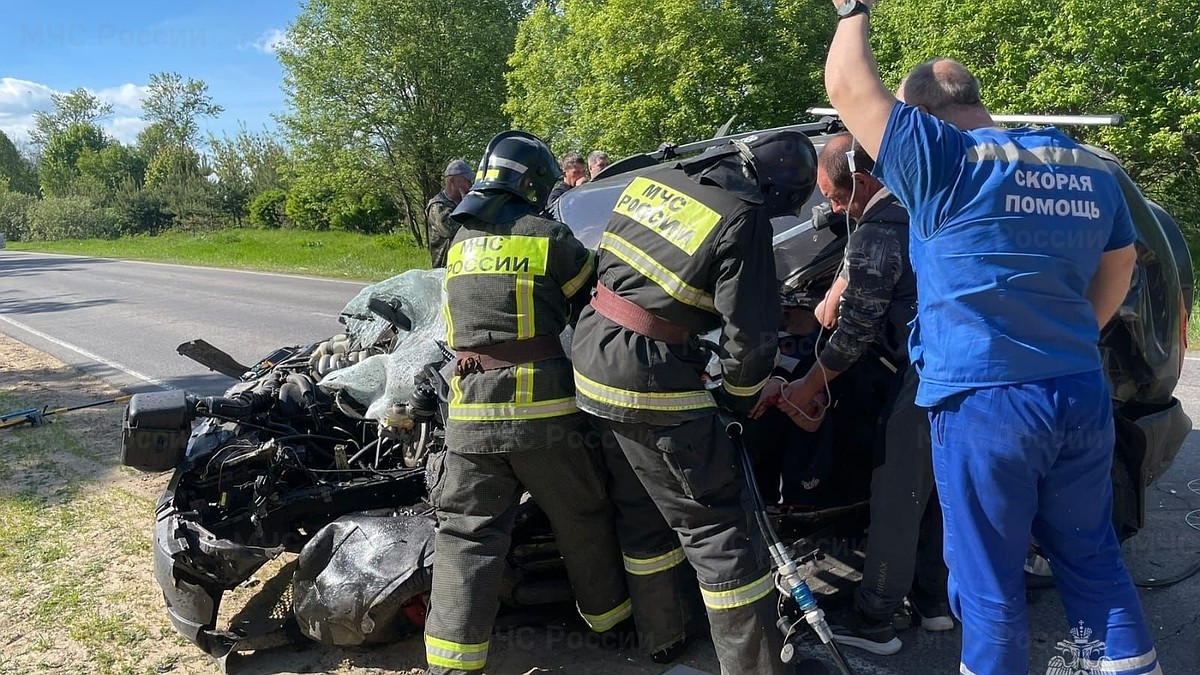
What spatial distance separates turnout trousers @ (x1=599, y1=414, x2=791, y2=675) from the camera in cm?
260

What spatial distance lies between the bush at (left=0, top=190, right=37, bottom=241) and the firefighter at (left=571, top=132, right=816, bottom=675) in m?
62.8

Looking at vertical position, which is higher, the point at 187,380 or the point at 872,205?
the point at 872,205

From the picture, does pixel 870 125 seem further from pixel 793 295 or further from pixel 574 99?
pixel 574 99

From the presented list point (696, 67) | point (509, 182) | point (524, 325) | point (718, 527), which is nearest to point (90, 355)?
point (509, 182)

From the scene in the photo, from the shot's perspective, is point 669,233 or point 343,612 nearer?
point 669,233

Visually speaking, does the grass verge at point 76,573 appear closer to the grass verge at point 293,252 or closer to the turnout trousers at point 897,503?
the turnout trousers at point 897,503

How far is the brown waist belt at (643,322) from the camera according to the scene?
266 centimetres

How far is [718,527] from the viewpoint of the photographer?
8.70ft

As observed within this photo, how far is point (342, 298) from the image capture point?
13234mm

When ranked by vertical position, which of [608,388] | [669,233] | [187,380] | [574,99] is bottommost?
[187,380]

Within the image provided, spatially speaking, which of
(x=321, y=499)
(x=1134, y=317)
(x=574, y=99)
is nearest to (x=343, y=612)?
(x=321, y=499)

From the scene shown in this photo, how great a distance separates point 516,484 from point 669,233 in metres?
0.99

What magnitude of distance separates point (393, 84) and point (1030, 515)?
24.9m

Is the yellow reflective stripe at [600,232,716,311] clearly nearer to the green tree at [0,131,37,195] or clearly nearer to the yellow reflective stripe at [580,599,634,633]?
the yellow reflective stripe at [580,599,634,633]
